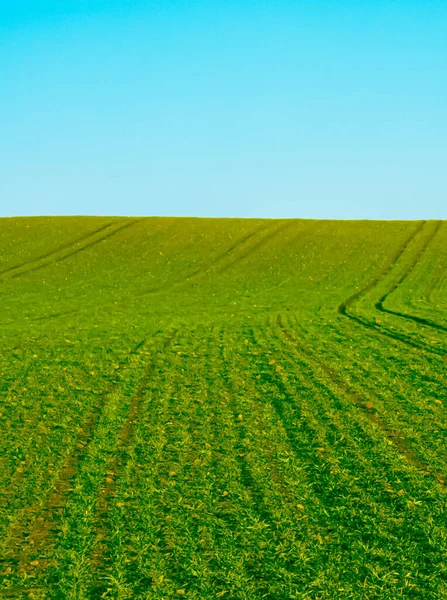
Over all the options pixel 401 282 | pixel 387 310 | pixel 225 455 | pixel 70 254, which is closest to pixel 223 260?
pixel 70 254

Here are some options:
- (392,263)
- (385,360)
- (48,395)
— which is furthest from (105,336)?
(392,263)

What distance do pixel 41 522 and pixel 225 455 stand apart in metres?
3.43

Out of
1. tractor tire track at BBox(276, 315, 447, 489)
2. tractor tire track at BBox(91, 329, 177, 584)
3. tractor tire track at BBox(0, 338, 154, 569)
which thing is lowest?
tractor tire track at BBox(0, 338, 154, 569)

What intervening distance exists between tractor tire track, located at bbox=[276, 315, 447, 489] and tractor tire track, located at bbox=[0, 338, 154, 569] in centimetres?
570

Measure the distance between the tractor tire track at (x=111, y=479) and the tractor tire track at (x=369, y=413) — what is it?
4878mm

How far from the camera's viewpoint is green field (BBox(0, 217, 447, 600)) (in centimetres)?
741

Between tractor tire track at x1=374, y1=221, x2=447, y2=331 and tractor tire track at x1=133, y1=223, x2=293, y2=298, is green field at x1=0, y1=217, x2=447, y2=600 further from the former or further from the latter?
tractor tire track at x1=133, y1=223, x2=293, y2=298

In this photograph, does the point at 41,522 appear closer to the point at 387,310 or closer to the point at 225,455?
the point at 225,455

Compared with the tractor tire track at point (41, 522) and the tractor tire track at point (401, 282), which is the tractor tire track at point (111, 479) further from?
the tractor tire track at point (401, 282)

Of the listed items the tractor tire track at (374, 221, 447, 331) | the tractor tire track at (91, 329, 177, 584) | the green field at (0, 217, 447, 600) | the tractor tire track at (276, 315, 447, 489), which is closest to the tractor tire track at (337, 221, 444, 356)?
the tractor tire track at (374, 221, 447, 331)

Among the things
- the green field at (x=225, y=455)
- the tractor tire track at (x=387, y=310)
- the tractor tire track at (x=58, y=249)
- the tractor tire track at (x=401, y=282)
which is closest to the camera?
the green field at (x=225, y=455)

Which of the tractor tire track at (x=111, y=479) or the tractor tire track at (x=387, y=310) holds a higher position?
the tractor tire track at (x=387, y=310)

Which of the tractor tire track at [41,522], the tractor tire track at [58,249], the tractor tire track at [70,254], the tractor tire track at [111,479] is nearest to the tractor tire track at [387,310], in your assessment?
the tractor tire track at [111,479]

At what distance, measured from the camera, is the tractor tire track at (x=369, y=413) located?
34.2ft
